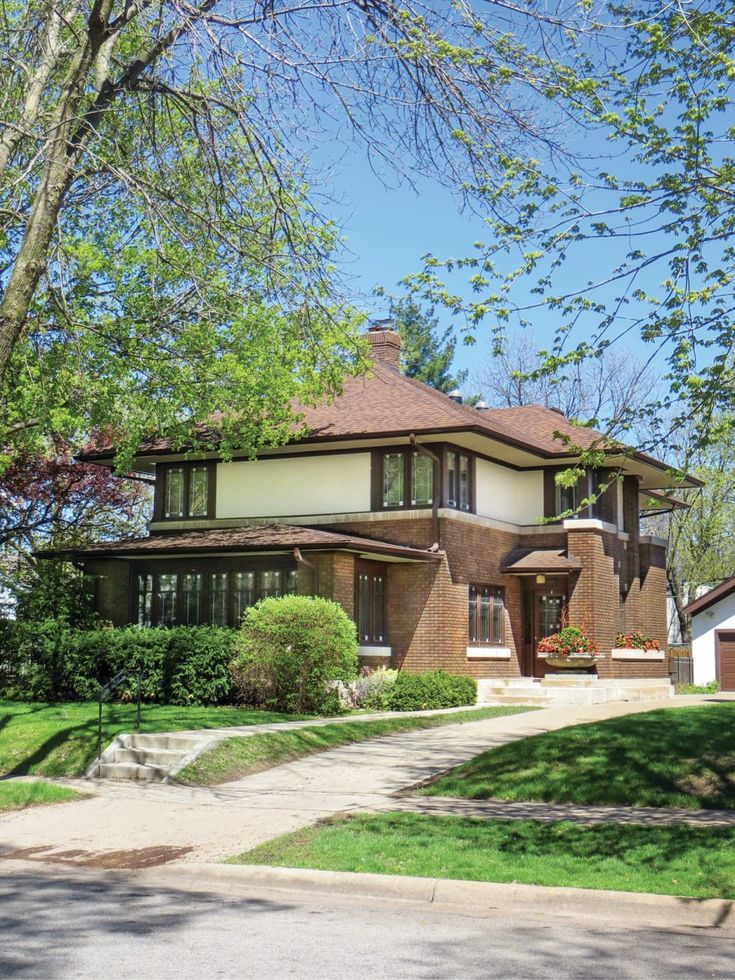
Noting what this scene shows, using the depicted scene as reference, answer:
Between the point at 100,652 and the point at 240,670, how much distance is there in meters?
3.11

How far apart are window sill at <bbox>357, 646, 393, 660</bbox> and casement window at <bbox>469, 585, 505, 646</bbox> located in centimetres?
226

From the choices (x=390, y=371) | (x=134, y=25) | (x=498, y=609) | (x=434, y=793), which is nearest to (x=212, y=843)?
(x=434, y=793)

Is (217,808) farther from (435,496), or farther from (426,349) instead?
(426,349)

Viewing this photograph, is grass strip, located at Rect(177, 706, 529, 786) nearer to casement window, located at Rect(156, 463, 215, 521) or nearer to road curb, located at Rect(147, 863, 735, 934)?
road curb, located at Rect(147, 863, 735, 934)

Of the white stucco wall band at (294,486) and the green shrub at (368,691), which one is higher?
the white stucco wall band at (294,486)

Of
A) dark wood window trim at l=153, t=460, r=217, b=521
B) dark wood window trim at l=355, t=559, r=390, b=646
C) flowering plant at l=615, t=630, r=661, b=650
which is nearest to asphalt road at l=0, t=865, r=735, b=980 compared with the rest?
dark wood window trim at l=355, t=559, r=390, b=646

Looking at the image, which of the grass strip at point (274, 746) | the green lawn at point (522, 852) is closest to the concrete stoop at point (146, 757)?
the grass strip at point (274, 746)

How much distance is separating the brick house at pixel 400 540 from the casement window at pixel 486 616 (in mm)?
57

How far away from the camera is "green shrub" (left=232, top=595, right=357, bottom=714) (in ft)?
68.2

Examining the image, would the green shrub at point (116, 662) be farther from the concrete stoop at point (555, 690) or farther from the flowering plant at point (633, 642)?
the flowering plant at point (633, 642)

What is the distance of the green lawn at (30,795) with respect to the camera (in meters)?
13.3

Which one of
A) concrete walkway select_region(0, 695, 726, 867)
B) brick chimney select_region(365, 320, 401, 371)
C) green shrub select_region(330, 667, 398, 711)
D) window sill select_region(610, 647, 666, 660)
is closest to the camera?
concrete walkway select_region(0, 695, 726, 867)

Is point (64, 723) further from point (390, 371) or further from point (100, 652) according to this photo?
point (390, 371)

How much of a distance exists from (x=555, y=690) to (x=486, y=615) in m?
2.60
